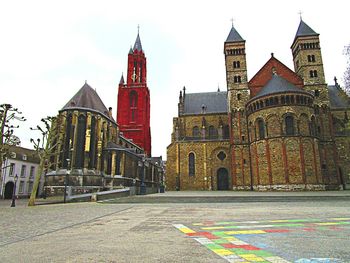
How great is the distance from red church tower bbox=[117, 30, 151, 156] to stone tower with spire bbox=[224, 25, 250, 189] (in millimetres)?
23252

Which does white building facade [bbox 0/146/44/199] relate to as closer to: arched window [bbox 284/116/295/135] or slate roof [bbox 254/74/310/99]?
slate roof [bbox 254/74/310/99]

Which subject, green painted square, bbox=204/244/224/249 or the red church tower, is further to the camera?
the red church tower

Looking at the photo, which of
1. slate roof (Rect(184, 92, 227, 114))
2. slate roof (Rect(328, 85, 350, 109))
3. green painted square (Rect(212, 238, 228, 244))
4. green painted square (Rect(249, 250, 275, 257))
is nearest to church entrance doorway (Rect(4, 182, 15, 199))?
slate roof (Rect(184, 92, 227, 114))

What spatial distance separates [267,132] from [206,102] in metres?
16.7

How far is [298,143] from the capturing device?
29266 mm

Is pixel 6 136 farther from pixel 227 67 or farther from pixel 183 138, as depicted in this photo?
pixel 227 67

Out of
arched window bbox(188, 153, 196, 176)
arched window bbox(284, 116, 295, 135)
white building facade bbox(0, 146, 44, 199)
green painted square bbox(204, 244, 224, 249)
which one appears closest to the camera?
green painted square bbox(204, 244, 224, 249)

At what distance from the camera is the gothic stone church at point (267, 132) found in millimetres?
29547

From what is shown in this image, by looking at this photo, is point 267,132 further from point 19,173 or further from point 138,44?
point 138,44

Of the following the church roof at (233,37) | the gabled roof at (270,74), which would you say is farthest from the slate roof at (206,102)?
the church roof at (233,37)

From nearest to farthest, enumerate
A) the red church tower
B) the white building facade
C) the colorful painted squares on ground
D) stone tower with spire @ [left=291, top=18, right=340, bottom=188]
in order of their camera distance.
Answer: the colorful painted squares on ground, stone tower with spire @ [left=291, top=18, right=340, bottom=188], the white building facade, the red church tower

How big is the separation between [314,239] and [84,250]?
4.50 m

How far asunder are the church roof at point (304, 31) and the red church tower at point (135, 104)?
106 ft

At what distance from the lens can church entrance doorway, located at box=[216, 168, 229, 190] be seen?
37656 mm
